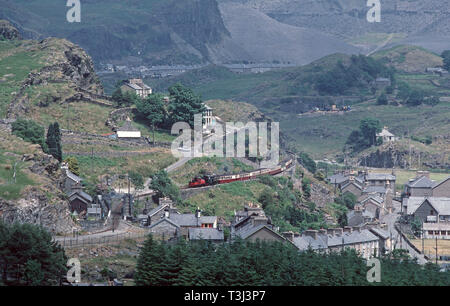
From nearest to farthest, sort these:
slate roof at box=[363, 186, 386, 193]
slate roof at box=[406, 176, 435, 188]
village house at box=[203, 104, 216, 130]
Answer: village house at box=[203, 104, 216, 130] → slate roof at box=[363, 186, 386, 193] → slate roof at box=[406, 176, 435, 188]

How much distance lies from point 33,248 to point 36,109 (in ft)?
172

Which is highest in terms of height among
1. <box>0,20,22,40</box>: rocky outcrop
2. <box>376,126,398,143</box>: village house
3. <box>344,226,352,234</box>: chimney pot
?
<box>0,20,22,40</box>: rocky outcrop

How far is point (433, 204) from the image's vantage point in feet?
410

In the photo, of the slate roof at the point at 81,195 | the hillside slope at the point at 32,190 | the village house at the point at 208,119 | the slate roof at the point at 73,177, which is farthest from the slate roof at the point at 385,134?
the hillside slope at the point at 32,190

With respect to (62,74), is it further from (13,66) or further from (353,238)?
(353,238)

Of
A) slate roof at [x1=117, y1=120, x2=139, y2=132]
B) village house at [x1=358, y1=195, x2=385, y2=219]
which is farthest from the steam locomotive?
slate roof at [x1=117, y1=120, x2=139, y2=132]

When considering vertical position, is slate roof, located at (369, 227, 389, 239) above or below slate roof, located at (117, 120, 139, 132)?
below

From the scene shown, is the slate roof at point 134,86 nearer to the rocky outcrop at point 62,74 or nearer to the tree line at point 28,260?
the rocky outcrop at point 62,74

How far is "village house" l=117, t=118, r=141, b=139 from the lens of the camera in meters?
121

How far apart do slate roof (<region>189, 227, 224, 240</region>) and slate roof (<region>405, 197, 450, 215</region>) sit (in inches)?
1542

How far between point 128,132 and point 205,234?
34.7m

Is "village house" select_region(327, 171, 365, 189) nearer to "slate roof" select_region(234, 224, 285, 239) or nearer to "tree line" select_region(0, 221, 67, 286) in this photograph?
"slate roof" select_region(234, 224, 285, 239)

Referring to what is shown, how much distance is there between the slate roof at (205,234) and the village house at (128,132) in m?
32.3

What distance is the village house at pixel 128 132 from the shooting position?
4776 inches
